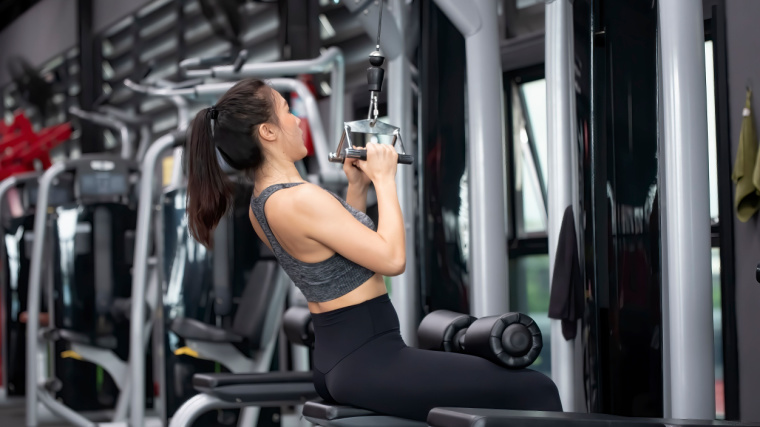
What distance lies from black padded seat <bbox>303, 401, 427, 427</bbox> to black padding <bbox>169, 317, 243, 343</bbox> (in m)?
1.88

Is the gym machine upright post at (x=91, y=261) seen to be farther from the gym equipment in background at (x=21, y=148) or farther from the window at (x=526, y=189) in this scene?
the window at (x=526, y=189)

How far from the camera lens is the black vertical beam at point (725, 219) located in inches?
119

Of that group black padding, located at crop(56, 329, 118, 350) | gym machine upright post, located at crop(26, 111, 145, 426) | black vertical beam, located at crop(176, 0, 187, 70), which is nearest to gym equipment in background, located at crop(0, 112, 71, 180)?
black vertical beam, located at crop(176, 0, 187, 70)

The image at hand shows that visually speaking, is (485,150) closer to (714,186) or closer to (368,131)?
(714,186)

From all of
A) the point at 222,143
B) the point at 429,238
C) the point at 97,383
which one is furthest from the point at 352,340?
the point at 97,383

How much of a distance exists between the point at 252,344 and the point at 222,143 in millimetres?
1913

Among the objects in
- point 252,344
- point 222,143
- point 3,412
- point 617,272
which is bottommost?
point 3,412

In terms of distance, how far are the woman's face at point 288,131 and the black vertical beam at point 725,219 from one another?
1589mm

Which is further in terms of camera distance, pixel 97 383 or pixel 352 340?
pixel 97 383

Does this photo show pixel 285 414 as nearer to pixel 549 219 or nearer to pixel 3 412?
pixel 3 412

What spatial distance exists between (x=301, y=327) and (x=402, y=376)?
37.1 inches

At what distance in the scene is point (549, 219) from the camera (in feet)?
8.75

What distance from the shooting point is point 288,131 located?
83.5 inches

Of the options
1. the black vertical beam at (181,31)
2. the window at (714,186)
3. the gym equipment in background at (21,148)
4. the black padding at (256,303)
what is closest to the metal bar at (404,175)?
the black padding at (256,303)
